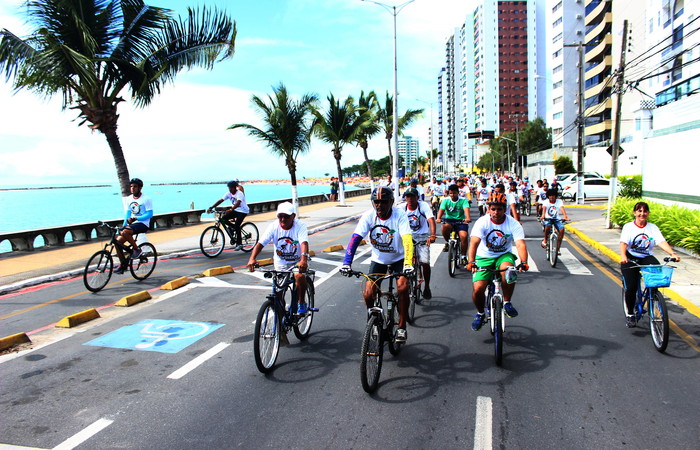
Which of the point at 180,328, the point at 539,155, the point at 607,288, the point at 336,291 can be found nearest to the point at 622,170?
the point at 539,155

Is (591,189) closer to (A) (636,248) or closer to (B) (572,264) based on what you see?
(B) (572,264)

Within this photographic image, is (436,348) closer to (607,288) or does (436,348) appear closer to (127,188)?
(607,288)

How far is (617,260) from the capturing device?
11.3 metres

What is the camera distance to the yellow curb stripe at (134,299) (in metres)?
7.84

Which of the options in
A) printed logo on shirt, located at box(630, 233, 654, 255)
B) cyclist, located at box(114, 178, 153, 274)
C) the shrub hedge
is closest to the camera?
printed logo on shirt, located at box(630, 233, 654, 255)

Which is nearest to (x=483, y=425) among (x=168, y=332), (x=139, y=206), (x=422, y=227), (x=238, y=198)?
(x=168, y=332)

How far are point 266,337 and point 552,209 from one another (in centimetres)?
838

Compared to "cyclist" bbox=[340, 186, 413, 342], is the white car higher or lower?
lower

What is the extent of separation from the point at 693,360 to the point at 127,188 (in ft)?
43.6

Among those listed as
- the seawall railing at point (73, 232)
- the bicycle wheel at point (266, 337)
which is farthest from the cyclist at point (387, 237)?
the seawall railing at point (73, 232)

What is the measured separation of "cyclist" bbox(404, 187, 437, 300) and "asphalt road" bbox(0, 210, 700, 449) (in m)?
0.56

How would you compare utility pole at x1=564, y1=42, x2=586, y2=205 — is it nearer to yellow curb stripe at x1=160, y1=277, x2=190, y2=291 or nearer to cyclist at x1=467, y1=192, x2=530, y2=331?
cyclist at x1=467, y1=192, x2=530, y2=331

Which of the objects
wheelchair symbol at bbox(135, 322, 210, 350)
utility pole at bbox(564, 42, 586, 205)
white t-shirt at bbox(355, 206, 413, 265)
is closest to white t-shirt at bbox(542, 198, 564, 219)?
white t-shirt at bbox(355, 206, 413, 265)

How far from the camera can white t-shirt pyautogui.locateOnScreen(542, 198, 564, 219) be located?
1102 centimetres
